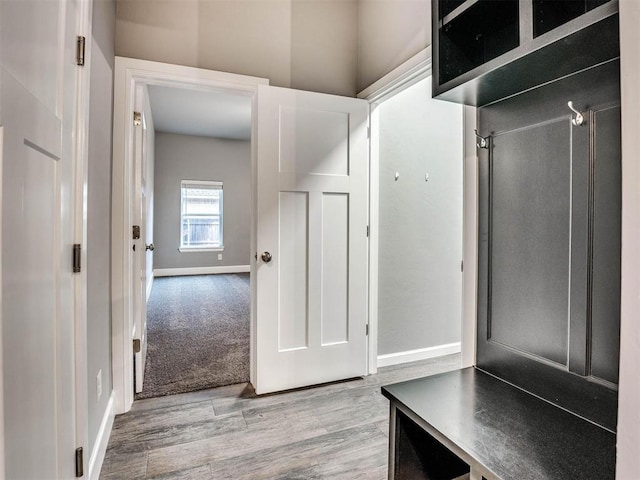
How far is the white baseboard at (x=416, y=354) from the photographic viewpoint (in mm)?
2820

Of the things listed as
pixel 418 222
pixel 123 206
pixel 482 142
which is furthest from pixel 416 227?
pixel 123 206

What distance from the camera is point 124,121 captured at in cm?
208

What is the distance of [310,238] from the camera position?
242 centimetres

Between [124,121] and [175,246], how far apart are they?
584cm

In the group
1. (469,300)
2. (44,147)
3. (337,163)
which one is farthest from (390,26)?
(44,147)

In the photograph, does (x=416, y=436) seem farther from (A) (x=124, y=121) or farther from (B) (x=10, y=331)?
(A) (x=124, y=121)

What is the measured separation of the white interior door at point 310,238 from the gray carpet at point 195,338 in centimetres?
54

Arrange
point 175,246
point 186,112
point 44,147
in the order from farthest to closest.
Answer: point 175,246, point 186,112, point 44,147

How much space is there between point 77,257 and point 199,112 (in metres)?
5.12

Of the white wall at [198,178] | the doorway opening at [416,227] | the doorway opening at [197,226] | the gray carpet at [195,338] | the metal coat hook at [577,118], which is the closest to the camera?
the metal coat hook at [577,118]

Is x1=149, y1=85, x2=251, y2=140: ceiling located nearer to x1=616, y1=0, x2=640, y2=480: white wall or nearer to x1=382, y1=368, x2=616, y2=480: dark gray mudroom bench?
x1=382, y1=368, x2=616, y2=480: dark gray mudroom bench

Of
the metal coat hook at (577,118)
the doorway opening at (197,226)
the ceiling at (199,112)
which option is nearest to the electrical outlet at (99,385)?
the doorway opening at (197,226)

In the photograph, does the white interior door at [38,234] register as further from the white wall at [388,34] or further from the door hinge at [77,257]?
the white wall at [388,34]

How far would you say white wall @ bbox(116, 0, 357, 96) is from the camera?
6.97 feet
